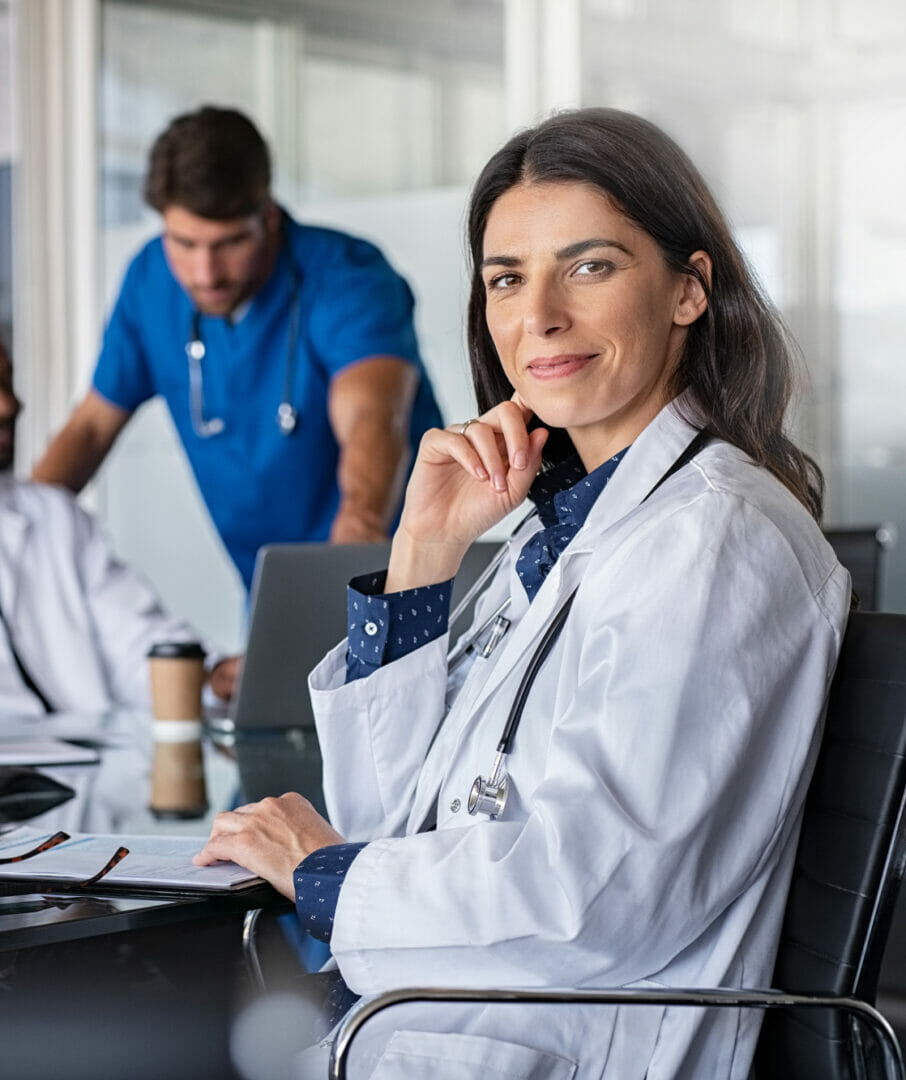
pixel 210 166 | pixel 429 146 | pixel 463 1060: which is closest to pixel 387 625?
pixel 463 1060

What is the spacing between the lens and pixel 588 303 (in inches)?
52.0

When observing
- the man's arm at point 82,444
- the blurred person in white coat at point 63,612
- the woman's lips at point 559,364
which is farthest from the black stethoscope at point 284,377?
the woman's lips at point 559,364

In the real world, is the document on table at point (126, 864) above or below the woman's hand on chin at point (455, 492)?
below

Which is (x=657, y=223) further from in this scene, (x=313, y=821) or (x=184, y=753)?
(x=184, y=753)

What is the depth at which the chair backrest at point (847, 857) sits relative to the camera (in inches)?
41.2

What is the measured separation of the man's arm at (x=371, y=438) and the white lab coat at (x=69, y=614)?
38 cm

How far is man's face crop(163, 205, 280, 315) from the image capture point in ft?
9.44

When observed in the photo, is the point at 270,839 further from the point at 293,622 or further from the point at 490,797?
the point at 293,622

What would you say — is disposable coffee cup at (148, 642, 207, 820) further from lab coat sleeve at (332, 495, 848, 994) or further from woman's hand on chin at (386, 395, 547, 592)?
lab coat sleeve at (332, 495, 848, 994)

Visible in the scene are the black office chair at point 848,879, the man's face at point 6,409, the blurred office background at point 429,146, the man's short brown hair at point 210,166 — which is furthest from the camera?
the blurred office background at point 429,146

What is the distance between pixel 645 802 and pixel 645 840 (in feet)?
0.09

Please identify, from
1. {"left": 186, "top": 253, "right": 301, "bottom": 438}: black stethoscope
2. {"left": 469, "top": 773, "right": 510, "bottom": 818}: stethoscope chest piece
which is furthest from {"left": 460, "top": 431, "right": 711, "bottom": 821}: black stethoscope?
{"left": 186, "top": 253, "right": 301, "bottom": 438}: black stethoscope

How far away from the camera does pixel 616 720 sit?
1022 mm

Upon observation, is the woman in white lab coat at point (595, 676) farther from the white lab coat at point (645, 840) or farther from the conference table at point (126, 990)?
the conference table at point (126, 990)
